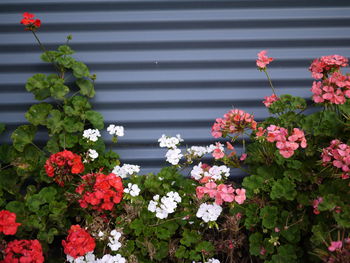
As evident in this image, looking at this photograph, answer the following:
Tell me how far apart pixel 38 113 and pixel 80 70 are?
378mm

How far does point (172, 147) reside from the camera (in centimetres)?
246

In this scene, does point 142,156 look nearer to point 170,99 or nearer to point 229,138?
point 170,99

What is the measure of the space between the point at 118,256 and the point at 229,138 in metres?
1.05

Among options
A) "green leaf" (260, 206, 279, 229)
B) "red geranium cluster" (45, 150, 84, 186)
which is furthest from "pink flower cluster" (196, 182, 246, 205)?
"red geranium cluster" (45, 150, 84, 186)

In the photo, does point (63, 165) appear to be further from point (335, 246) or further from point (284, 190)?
point (335, 246)

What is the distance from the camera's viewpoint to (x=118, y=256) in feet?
6.93

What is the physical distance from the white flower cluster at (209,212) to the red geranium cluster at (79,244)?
0.59 metres

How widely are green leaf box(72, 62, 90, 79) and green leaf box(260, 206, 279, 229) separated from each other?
1338 millimetres

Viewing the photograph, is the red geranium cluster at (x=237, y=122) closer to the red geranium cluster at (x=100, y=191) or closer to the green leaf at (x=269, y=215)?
the green leaf at (x=269, y=215)

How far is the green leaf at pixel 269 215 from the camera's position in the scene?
2129 mm

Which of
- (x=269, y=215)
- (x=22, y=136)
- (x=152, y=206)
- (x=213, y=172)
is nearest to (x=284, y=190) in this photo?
(x=269, y=215)

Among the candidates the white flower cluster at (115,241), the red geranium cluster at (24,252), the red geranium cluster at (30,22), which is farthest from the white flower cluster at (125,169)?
the red geranium cluster at (30,22)

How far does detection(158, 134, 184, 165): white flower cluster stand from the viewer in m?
2.38

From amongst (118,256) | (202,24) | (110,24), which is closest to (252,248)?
(118,256)
